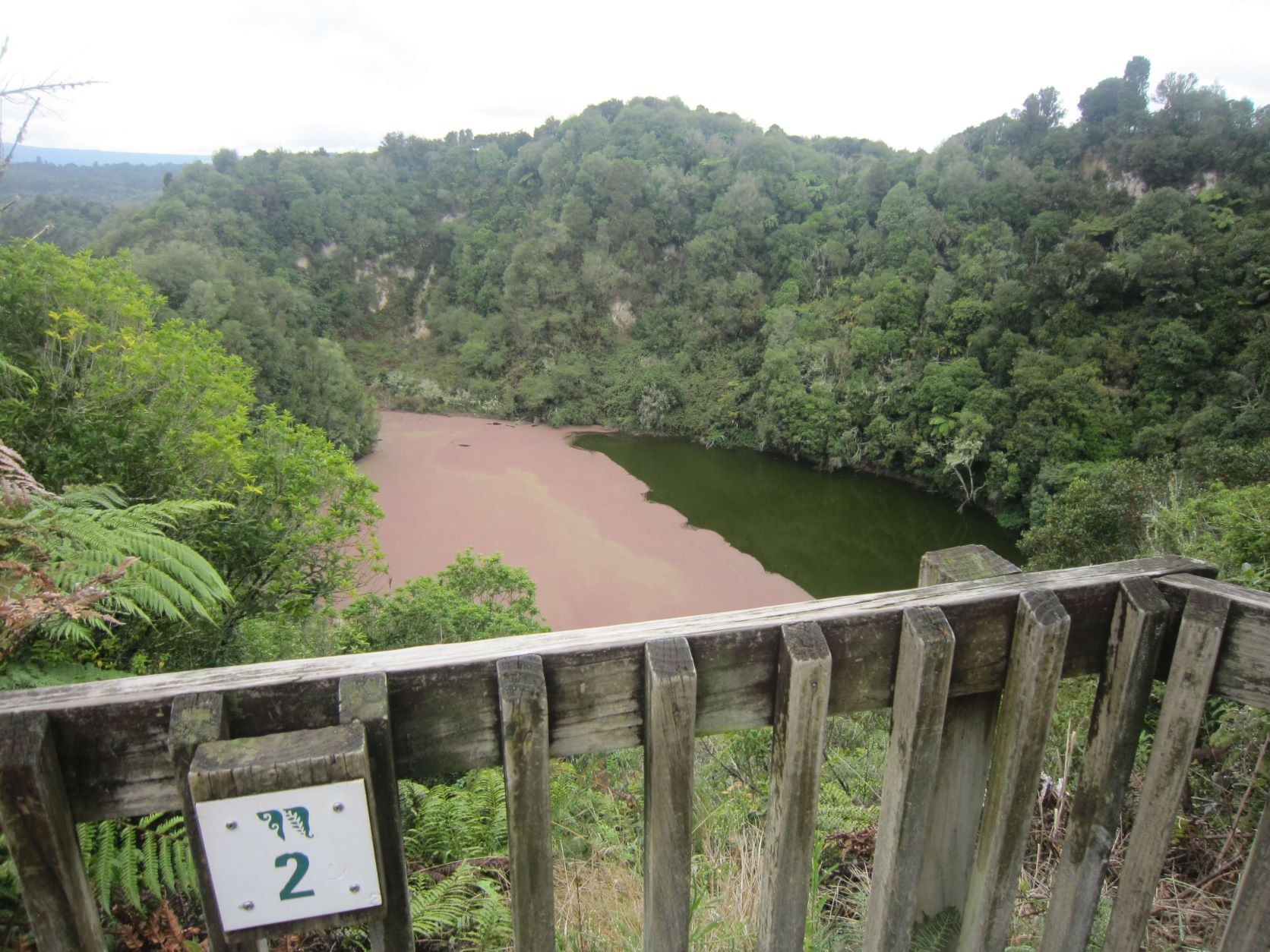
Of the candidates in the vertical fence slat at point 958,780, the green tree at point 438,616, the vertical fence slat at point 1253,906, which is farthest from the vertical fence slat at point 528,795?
the green tree at point 438,616

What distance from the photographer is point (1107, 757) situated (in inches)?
38.6

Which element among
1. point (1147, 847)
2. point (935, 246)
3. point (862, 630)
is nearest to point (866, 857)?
point (1147, 847)

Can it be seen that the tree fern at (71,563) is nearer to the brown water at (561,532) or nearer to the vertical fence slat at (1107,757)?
the vertical fence slat at (1107,757)

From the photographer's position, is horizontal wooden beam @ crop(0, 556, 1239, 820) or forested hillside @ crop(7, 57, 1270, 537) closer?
horizontal wooden beam @ crop(0, 556, 1239, 820)

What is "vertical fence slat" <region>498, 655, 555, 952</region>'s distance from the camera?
78cm

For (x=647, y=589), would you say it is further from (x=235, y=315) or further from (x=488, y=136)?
(x=488, y=136)

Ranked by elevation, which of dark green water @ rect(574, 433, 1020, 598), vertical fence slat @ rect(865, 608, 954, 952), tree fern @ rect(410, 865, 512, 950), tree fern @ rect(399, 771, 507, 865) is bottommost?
dark green water @ rect(574, 433, 1020, 598)

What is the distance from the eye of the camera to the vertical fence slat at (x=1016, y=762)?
0.92 meters

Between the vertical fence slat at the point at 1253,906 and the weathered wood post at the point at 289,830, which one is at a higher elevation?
the weathered wood post at the point at 289,830

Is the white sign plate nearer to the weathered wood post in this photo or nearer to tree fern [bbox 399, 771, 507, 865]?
the weathered wood post

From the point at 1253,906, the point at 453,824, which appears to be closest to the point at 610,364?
the point at 453,824

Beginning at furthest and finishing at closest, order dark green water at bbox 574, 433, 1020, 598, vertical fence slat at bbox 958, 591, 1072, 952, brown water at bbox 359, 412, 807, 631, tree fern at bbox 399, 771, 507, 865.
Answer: dark green water at bbox 574, 433, 1020, 598 → brown water at bbox 359, 412, 807, 631 → tree fern at bbox 399, 771, 507, 865 → vertical fence slat at bbox 958, 591, 1072, 952

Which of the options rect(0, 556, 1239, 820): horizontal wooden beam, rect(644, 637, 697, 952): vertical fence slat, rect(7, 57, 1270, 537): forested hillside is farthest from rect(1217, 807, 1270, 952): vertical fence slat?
rect(7, 57, 1270, 537): forested hillside

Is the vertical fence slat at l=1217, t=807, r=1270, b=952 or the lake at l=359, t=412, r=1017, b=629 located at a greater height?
the vertical fence slat at l=1217, t=807, r=1270, b=952
